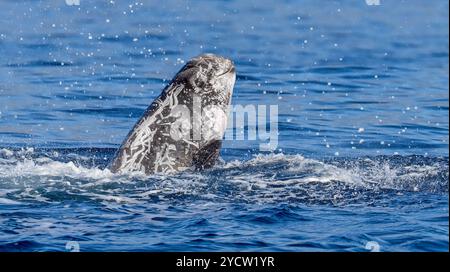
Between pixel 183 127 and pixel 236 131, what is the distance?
16.6 ft

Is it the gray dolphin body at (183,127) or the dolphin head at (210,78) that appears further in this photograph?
the dolphin head at (210,78)

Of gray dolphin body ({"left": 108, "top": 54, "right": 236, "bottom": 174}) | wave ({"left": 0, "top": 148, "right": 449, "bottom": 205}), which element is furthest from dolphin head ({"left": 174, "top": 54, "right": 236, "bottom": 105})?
wave ({"left": 0, "top": 148, "right": 449, "bottom": 205})

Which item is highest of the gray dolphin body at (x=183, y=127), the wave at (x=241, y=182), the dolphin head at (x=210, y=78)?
the dolphin head at (x=210, y=78)

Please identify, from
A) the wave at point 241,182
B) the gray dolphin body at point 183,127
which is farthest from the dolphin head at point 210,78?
the wave at point 241,182

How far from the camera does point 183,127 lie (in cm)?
1428

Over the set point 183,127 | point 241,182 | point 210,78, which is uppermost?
point 210,78

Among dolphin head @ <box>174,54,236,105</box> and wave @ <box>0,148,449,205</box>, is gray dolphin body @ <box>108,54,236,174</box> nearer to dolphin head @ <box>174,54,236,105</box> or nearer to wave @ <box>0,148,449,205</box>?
dolphin head @ <box>174,54,236,105</box>

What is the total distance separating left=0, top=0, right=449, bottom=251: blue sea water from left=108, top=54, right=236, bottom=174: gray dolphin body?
0.28m

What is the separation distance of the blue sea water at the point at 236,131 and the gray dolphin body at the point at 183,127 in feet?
0.92

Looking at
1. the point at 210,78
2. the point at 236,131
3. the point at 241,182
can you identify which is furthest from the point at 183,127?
the point at 236,131

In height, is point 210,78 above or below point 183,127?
above

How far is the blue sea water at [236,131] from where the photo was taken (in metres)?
12.1

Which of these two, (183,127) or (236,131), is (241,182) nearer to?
(183,127)

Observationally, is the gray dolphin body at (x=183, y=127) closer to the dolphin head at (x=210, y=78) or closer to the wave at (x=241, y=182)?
the dolphin head at (x=210, y=78)
